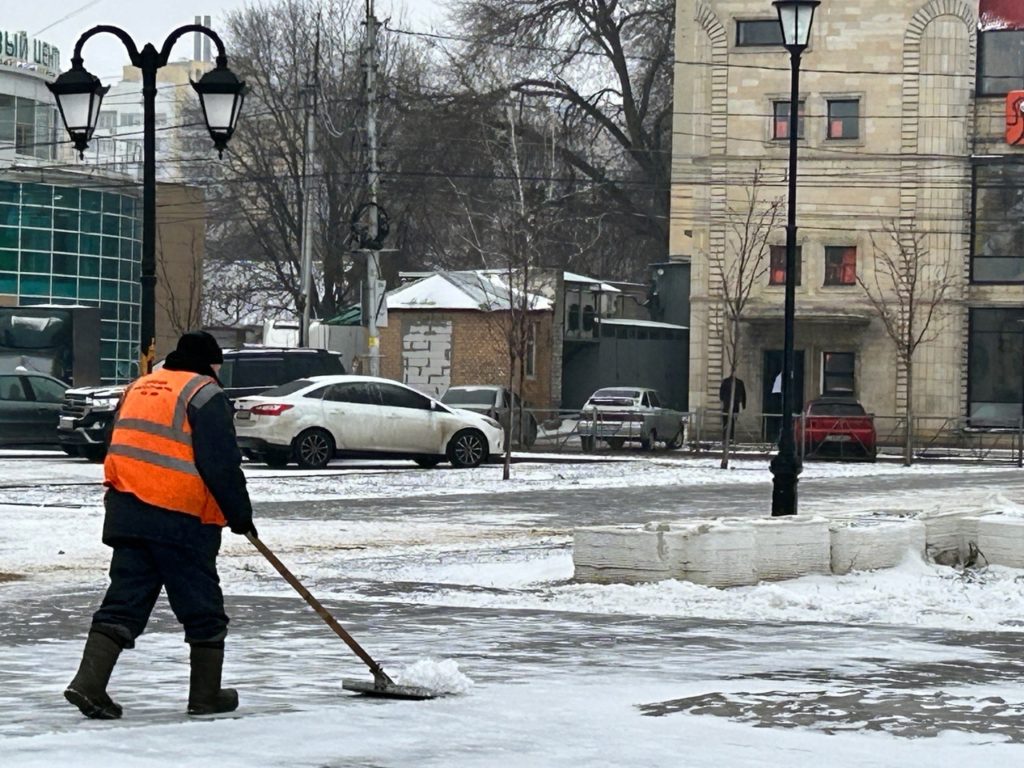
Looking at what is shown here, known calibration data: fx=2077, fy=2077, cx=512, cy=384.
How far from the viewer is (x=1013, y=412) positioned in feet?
167

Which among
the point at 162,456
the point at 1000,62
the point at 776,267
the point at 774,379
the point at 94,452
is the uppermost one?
the point at 1000,62

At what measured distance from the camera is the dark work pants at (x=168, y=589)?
27.9 feet

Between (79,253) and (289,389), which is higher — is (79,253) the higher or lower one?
the higher one

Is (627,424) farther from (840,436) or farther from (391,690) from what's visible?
(391,690)

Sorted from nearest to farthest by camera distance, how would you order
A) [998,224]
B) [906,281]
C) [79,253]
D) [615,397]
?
[615,397]
[906,281]
[998,224]
[79,253]

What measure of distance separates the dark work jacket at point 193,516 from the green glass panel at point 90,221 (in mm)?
58433

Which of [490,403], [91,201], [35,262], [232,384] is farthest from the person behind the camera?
[91,201]

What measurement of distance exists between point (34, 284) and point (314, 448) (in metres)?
35.2

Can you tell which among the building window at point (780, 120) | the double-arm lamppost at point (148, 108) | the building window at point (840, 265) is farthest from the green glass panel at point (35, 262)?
the double-arm lamppost at point (148, 108)

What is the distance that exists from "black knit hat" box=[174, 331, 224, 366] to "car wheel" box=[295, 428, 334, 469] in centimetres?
2190

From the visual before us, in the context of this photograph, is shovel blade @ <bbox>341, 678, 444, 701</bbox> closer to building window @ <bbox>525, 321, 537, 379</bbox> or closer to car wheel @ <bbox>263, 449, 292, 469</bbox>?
car wheel @ <bbox>263, 449, 292, 469</bbox>

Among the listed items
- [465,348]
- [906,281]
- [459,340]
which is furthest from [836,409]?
[459,340]

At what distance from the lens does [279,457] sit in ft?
101

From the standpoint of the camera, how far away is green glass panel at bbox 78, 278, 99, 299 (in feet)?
215
